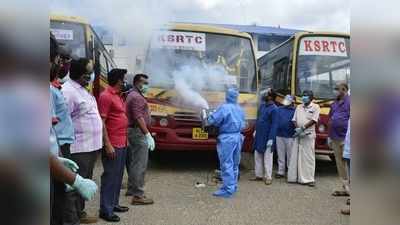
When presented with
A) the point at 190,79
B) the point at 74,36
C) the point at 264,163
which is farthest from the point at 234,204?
the point at 74,36

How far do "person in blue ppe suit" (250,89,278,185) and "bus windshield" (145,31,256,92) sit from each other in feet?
3.23

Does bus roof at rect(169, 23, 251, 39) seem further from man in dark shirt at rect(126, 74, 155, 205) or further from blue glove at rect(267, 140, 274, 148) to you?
man in dark shirt at rect(126, 74, 155, 205)

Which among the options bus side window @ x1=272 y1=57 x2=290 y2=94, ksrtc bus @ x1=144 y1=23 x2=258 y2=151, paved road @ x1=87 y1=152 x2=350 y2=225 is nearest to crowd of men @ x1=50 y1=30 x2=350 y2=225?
paved road @ x1=87 y1=152 x2=350 y2=225

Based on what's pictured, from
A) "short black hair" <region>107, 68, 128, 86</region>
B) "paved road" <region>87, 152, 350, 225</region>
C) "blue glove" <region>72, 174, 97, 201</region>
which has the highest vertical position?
"short black hair" <region>107, 68, 128, 86</region>

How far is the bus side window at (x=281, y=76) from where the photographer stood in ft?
27.2

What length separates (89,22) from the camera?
843 cm

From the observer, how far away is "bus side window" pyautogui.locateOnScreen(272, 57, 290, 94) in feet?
27.2

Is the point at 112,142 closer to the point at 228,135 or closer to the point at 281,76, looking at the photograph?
the point at 228,135

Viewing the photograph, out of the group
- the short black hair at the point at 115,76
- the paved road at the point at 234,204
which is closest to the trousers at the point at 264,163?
the paved road at the point at 234,204

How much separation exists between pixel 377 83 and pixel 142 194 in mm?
4228

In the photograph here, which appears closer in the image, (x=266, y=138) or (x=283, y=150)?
(x=266, y=138)

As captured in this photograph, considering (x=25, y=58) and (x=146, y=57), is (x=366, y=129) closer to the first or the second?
(x=25, y=58)

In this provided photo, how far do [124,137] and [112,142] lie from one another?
0.57ft

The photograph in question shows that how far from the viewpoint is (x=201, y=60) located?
7695mm
